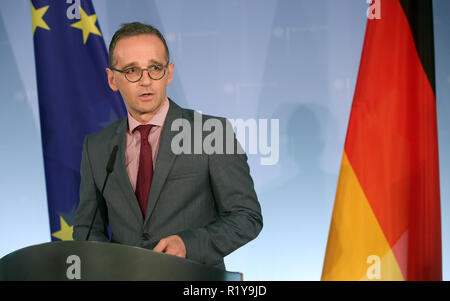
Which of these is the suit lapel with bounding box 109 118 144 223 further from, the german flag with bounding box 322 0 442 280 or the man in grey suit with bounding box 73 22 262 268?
the german flag with bounding box 322 0 442 280

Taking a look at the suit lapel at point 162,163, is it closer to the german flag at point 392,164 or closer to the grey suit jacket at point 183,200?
the grey suit jacket at point 183,200

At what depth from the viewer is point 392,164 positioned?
2.36 meters

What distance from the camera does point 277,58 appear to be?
2.92 metres

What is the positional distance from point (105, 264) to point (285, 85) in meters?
2.02

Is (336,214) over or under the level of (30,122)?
under

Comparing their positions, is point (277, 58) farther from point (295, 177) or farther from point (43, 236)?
point (43, 236)

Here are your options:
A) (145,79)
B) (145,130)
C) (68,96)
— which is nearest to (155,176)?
(145,130)

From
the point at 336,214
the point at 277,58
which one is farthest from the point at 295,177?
the point at 277,58

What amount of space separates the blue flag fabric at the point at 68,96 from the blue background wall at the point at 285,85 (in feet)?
1.15

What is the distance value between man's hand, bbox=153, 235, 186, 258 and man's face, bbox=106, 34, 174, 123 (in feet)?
1.89
